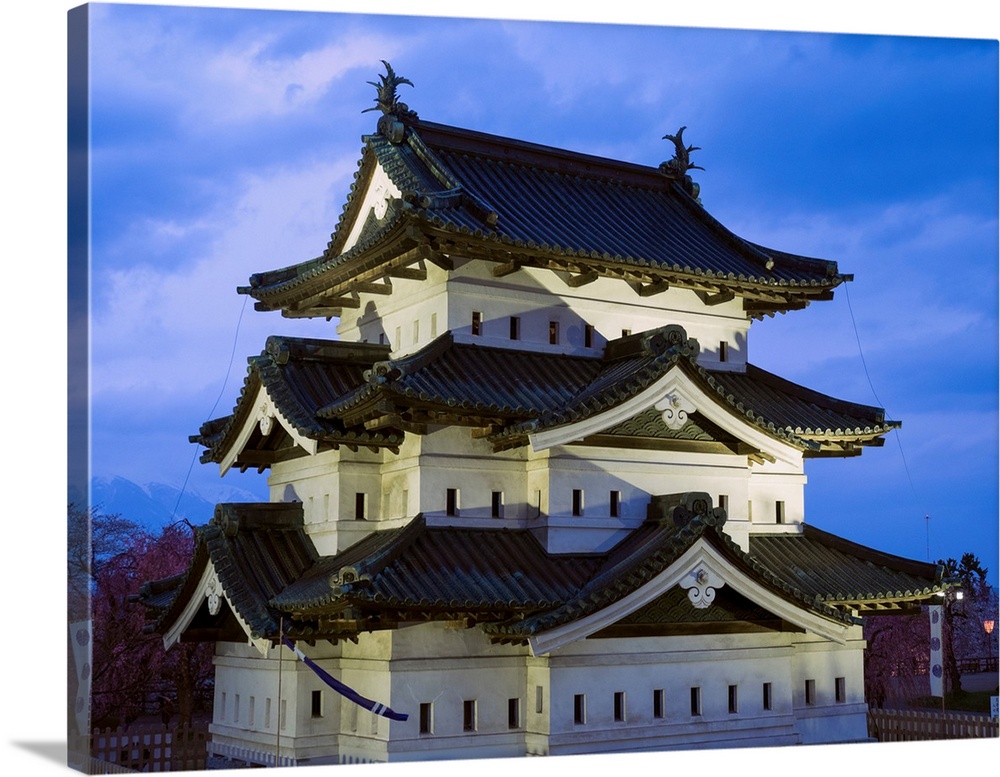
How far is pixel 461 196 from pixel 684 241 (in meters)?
4.06

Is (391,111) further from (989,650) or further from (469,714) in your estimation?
(989,650)

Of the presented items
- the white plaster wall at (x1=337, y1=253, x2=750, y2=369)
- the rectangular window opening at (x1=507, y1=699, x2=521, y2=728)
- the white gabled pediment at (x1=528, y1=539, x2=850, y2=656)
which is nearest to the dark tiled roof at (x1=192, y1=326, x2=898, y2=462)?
the white plaster wall at (x1=337, y1=253, x2=750, y2=369)

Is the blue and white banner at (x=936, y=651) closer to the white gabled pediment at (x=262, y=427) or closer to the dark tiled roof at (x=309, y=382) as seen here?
the dark tiled roof at (x=309, y=382)

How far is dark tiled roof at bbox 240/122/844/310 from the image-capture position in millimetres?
16141

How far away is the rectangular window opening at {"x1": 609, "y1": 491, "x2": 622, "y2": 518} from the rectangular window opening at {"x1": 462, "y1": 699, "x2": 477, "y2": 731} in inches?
113

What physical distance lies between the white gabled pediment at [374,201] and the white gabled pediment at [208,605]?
508 centimetres

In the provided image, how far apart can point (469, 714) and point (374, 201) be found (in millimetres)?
6989

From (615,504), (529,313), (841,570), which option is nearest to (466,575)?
(615,504)

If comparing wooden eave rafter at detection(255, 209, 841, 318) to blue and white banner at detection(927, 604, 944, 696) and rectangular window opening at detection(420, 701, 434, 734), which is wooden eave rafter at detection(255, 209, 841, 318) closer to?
blue and white banner at detection(927, 604, 944, 696)

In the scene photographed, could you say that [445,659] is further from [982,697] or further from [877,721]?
[982,697]

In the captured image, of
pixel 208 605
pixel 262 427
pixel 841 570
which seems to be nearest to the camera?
pixel 208 605

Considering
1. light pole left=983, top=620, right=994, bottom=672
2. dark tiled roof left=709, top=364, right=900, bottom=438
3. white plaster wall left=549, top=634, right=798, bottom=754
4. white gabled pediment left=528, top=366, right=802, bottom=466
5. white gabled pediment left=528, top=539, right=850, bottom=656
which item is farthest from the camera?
light pole left=983, top=620, right=994, bottom=672

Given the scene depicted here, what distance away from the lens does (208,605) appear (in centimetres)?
1678

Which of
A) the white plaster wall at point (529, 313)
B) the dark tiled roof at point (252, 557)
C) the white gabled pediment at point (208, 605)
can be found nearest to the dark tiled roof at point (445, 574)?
the dark tiled roof at point (252, 557)
